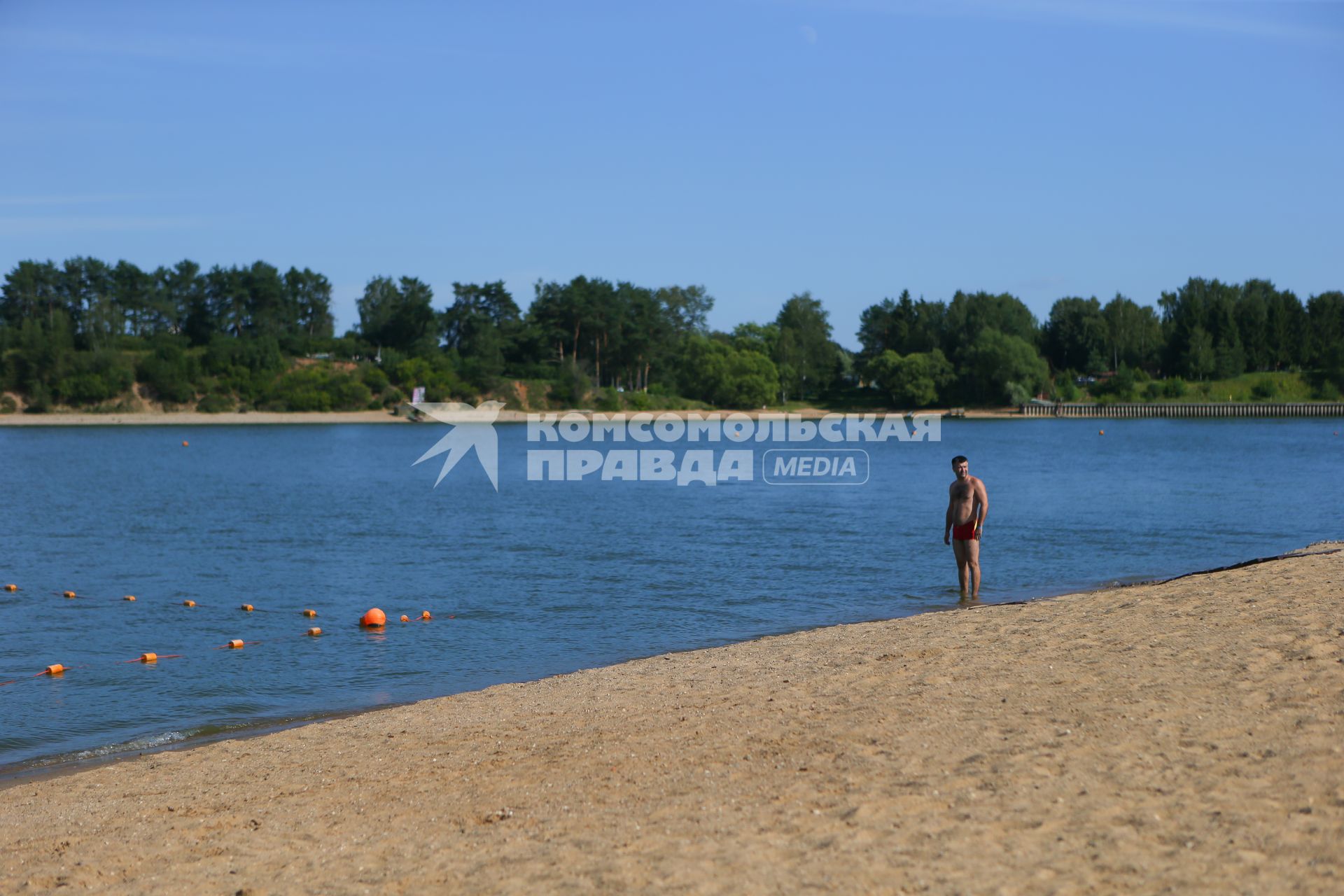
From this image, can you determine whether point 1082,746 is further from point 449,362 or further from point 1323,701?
point 449,362

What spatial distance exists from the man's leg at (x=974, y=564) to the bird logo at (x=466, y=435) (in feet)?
93.5

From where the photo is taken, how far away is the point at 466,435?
106 m

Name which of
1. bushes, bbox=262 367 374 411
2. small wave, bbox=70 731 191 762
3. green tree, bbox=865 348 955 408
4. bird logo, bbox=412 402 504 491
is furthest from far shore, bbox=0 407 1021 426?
small wave, bbox=70 731 191 762

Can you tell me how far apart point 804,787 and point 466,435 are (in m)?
101

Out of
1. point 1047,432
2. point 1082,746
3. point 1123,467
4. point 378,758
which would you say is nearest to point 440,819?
point 378,758

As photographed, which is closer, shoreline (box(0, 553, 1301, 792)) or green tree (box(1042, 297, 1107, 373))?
shoreline (box(0, 553, 1301, 792))

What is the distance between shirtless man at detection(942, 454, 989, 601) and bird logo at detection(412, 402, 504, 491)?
94.2ft

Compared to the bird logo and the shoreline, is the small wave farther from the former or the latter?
the bird logo

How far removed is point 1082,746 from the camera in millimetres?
7305

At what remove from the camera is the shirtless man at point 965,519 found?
15711 mm

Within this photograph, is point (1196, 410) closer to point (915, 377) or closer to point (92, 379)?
point (915, 377)

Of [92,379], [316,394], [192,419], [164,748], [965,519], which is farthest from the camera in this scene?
[316,394]

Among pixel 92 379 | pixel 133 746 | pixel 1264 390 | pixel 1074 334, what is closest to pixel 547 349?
pixel 92 379

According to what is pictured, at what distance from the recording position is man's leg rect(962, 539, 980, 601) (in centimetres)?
1689
